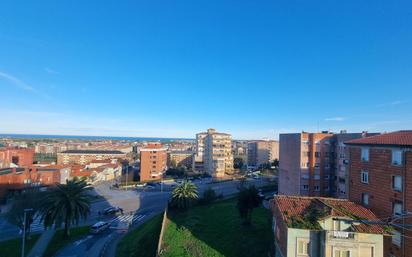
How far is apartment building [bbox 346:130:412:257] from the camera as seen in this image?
1686cm

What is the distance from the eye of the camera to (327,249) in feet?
51.7

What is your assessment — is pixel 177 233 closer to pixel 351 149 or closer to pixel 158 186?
pixel 351 149

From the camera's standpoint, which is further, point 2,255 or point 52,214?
point 52,214

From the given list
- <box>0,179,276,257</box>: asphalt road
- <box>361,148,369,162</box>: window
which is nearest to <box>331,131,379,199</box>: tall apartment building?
<box>361,148,369,162</box>: window

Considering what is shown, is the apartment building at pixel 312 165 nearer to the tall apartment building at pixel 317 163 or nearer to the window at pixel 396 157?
the tall apartment building at pixel 317 163

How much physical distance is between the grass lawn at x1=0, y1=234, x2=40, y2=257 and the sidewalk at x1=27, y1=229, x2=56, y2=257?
0.53m

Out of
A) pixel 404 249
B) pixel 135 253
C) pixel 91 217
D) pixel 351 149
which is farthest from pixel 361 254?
pixel 91 217

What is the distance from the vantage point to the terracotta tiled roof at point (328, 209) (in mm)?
16406

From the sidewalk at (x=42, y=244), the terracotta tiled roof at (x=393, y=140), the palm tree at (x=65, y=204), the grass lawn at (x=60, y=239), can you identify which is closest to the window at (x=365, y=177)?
the terracotta tiled roof at (x=393, y=140)

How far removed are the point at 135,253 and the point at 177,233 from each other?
4.85 meters

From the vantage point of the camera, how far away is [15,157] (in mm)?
73625

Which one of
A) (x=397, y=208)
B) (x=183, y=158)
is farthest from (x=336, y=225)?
(x=183, y=158)

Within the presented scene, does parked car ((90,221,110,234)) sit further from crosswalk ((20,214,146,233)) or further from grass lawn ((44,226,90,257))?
crosswalk ((20,214,146,233))

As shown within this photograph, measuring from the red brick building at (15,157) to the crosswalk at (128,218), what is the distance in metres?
48.9
